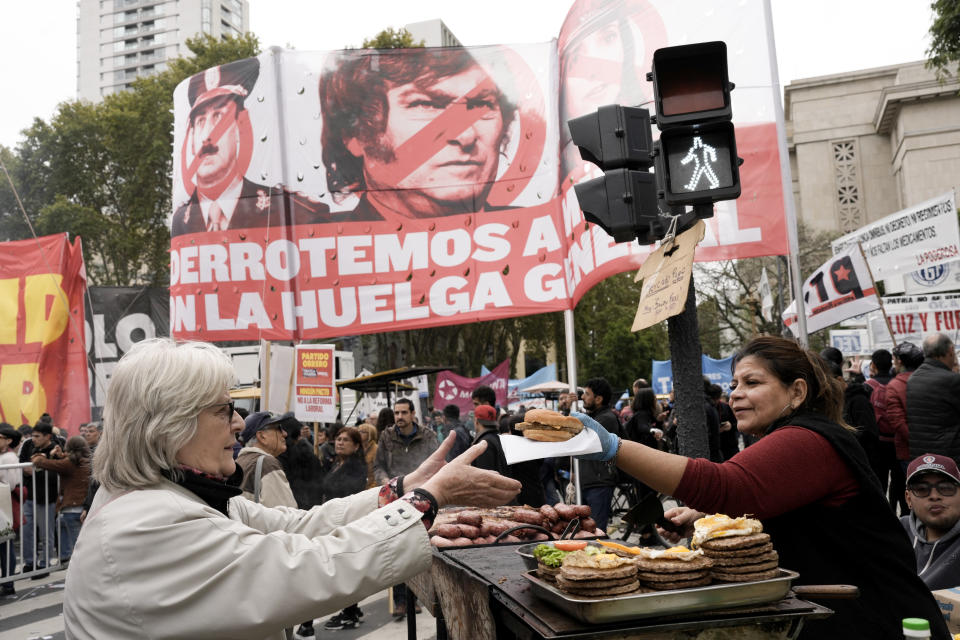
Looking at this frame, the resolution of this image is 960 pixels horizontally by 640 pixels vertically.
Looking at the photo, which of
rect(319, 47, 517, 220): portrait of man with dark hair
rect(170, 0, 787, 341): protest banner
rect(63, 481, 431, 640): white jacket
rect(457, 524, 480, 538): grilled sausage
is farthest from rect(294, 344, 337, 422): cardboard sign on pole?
rect(63, 481, 431, 640): white jacket

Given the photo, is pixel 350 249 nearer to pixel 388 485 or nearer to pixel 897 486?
pixel 897 486

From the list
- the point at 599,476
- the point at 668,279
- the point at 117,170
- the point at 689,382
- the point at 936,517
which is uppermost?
the point at 117,170

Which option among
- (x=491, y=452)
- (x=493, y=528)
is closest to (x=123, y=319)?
(x=491, y=452)

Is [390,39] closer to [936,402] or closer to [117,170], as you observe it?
[117,170]

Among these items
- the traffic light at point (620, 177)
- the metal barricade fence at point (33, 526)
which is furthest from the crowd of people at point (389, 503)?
the metal barricade fence at point (33, 526)

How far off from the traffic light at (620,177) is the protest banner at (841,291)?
542 centimetres

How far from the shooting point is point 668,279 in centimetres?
382

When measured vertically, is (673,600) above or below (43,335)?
below

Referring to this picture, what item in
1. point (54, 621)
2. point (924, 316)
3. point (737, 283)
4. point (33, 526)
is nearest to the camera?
point (54, 621)

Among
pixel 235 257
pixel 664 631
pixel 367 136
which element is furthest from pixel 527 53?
pixel 664 631

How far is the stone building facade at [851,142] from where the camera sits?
63875 mm

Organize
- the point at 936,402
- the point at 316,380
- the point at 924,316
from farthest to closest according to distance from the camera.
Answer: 1. the point at 924,316
2. the point at 316,380
3. the point at 936,402

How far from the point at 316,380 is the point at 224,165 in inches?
140

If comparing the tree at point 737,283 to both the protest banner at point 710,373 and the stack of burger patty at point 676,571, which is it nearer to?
the protest banner at point 710,373
